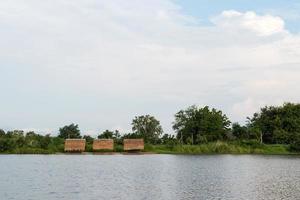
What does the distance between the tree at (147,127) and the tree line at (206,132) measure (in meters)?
0.08

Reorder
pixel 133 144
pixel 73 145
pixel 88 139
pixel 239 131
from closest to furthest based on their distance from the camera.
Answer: pixel 73 145 → pixel 133 144 → pixel 88 139 → pixel 239 131

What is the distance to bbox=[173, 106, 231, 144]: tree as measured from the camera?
85188 mm

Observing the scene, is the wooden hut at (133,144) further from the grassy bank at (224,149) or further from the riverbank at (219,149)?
the grassy bank at (224,149)

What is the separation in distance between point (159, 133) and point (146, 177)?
5723 cm

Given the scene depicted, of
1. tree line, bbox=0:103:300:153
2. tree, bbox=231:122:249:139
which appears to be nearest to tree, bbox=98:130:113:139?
tree line, bbox=0:103:300:153

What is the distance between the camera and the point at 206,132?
281 ft

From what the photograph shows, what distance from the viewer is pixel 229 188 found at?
104 feet

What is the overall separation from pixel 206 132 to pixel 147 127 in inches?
557

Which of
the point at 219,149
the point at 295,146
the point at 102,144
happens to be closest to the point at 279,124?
the point at 295,146

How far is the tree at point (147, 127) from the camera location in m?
94.5

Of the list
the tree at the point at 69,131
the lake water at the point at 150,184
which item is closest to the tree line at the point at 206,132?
the tree at the point at 69,131

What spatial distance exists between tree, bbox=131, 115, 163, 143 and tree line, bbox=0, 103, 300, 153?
0.25ft

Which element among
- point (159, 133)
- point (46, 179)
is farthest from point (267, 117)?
point (46, 179)

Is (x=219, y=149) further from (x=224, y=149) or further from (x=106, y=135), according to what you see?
(x=106, y=135)
